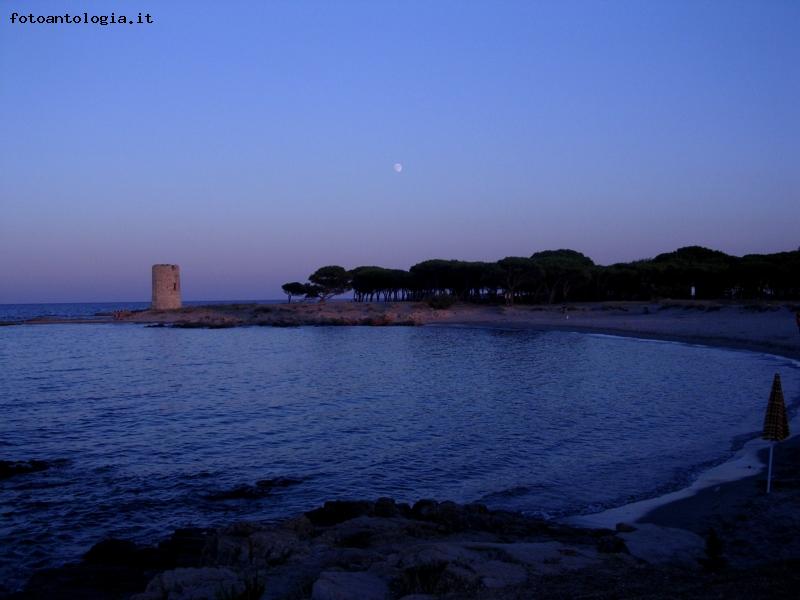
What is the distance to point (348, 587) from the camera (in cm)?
595

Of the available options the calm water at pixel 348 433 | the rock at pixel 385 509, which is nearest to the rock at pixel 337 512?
the rock at pixel 385 509

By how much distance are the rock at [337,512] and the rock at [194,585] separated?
121 inches

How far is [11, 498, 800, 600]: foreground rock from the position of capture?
592 centimetres


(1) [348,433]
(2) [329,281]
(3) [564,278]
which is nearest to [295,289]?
(2) [329,281]

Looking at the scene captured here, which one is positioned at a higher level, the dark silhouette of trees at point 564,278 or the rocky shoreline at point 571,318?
the dark silhouette of trees at point 564,278

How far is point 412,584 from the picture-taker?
6070mm

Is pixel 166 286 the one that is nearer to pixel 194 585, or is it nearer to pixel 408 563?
pixel 194 585

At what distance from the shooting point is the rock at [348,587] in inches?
228

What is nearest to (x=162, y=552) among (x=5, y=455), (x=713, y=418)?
(x=5, y=455)

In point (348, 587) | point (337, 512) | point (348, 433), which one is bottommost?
point (348, 433)

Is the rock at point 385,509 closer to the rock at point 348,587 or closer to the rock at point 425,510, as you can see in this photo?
the rock at point 425,510

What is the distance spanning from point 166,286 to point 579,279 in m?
55.5

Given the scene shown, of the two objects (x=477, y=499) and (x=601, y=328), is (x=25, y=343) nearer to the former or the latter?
(x=601, y=328)

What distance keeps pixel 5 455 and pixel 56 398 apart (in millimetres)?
9127
